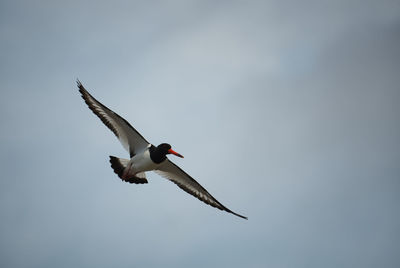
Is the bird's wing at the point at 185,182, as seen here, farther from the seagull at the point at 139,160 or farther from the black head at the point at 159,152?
the black head at the point at 159,152

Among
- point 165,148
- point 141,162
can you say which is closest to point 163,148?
point 165,148

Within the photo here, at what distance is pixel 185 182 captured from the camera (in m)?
18.4

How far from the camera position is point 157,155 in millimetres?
17172

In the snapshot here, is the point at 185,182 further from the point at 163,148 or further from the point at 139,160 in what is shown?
the point at 139,160

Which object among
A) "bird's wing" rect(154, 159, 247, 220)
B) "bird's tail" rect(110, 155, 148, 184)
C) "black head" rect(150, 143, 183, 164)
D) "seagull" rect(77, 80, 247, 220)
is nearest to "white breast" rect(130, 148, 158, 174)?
"seagull" rect(77, 80, 247, 220)

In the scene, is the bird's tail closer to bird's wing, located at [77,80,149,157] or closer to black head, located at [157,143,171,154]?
bird's wing, located at [77,80,149,157]

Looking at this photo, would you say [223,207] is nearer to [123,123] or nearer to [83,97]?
[123,123]

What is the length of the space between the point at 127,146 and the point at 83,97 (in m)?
2.34

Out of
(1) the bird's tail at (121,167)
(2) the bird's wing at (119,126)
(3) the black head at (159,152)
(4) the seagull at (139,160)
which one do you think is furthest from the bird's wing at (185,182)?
(2) the bird's wing at (119,126)

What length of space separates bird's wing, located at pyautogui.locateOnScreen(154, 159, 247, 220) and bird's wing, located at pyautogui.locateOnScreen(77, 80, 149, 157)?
43.5 inches

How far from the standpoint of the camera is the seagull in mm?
16875

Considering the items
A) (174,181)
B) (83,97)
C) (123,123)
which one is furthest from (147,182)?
(83,97)

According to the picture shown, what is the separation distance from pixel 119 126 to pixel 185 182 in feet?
10.3

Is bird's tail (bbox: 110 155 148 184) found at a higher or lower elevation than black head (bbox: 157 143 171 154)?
lower
